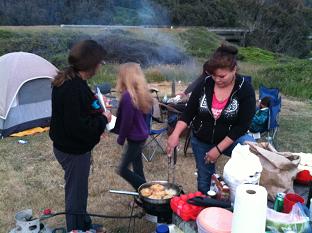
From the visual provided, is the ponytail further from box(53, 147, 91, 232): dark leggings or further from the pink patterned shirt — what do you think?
the pink patterned shirt

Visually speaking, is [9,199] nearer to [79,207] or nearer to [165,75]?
[79,207]

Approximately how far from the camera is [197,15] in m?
40.2

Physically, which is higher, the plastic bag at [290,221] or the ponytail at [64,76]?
the ponytail at [64,76]

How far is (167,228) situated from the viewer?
77.6 inches

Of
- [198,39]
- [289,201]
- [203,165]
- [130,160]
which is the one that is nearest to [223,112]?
[203,165]

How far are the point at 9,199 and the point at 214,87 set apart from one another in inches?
100

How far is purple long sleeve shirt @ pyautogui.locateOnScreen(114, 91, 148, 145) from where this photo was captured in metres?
3.21

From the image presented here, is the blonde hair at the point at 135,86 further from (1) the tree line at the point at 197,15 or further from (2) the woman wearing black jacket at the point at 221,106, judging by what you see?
(1) the tree line at the point at 197,15

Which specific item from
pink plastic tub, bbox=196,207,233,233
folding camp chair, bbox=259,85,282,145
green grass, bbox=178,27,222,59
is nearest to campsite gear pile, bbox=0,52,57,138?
folding camp chair, bbox=259,85,282,145

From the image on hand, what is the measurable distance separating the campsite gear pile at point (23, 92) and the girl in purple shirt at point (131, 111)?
3.23 m

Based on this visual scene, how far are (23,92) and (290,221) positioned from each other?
17.2 feet

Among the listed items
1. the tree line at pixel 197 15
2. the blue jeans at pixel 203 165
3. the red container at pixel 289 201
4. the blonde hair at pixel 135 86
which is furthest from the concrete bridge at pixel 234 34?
the red container at pixel 289 201

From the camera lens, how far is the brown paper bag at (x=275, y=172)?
2.25 m

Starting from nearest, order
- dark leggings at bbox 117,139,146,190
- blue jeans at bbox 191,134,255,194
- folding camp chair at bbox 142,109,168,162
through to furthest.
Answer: blue jeans at bbox 191,134,255,194
dark leggings at bbox 117,139,146,190
folding camp chair at bbox 142,109,168,162
